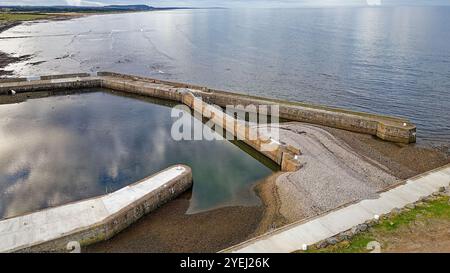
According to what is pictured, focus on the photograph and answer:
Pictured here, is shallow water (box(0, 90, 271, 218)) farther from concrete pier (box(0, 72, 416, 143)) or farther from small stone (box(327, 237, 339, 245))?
small stone (box(327, 237, 339, 245))

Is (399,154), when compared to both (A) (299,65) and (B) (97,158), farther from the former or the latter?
(A) (299,65)

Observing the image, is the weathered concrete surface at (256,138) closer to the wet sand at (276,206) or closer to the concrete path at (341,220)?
the wet sand at (276,206)

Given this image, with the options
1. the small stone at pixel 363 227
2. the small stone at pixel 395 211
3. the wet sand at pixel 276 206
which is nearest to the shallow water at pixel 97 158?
the wet sand at pixel 276 206

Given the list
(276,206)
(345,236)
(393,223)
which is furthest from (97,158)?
(393,223)

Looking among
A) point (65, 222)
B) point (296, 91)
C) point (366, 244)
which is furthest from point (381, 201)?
point (296, 91)

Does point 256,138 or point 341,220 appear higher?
point 256,138
